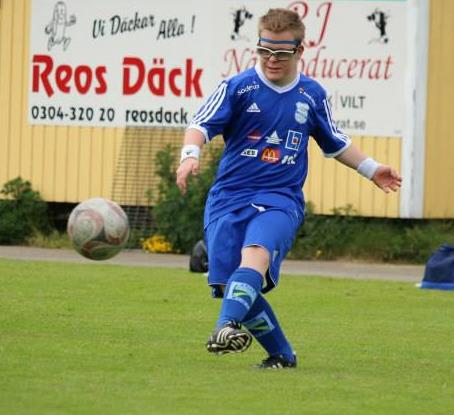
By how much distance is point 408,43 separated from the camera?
20.4 meters

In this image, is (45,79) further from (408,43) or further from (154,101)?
(408,43)

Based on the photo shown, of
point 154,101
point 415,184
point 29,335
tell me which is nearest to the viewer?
point 29,335

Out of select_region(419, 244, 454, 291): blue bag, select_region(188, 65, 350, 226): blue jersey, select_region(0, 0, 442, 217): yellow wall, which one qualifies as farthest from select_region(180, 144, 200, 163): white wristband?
select_region(0, 0, 442, 217): yellow wall

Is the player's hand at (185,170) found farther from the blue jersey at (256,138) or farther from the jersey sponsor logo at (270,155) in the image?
the jersey sponsor logo at (270,155)

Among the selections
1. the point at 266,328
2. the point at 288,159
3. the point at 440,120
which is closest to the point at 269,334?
the point at 266,328

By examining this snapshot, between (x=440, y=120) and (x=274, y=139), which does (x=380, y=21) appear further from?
(x=274, y=139)

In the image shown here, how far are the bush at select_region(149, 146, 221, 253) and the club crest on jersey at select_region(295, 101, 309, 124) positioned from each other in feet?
38.1

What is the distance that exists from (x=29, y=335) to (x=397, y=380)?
126 inches

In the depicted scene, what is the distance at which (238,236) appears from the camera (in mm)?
9164

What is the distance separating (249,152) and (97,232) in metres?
2.39

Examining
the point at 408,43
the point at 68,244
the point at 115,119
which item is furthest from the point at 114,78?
the point at 408,43

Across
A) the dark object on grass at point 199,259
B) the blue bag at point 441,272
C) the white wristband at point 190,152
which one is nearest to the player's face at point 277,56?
the white wristband at point 190,152

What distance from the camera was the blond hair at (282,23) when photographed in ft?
30.4

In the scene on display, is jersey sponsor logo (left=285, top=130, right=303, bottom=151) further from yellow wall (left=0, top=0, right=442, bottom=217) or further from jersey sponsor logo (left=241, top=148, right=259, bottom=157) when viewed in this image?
yellow wall (left=0, top=0, right=442, bottom=217)
